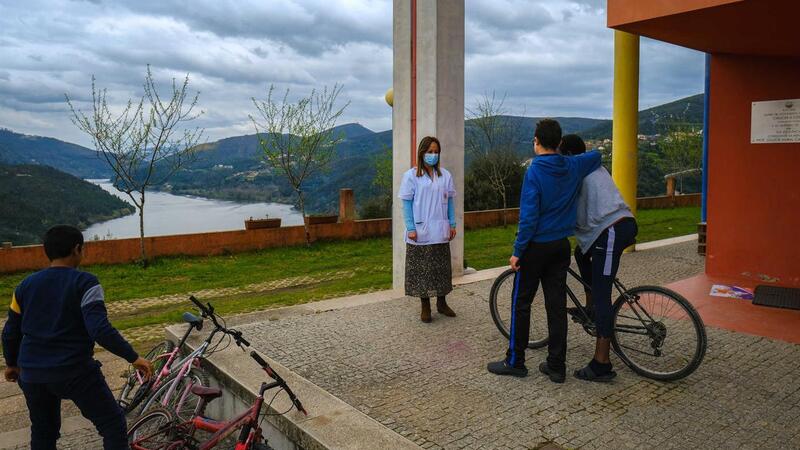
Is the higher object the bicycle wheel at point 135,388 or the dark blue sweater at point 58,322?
the dark blue sweater at point 58,322

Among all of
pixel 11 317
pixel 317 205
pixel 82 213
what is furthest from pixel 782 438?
pixel 82 213

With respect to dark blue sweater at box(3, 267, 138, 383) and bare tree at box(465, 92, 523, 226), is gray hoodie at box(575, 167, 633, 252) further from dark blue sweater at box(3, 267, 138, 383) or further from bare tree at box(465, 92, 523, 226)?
bare tree at box(465, 92, 523, 226)

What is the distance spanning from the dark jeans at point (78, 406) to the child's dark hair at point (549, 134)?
307cm

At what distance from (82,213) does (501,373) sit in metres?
29.3

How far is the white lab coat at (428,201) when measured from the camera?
589 centimetres

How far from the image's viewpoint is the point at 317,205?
23266 mm

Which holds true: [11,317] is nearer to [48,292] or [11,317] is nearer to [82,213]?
[48,292]

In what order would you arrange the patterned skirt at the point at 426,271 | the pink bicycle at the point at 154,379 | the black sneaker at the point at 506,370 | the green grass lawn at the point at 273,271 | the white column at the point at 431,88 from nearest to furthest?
the pink bicycle at the point at 154,379, the black sneaker at the point at 506,370, the patterned skirt at the point at 426,271, the white column at the point at 431,88, the green grass lawn at the point at 273,271

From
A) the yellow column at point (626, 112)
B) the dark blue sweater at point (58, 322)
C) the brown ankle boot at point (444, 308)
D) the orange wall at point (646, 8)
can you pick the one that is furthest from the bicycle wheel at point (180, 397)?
the yellow column at point (626, 112)

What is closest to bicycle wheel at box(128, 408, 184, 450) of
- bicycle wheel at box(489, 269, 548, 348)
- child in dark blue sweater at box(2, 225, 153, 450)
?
child in dark blue sweater at box(2, 225, 153, 450)

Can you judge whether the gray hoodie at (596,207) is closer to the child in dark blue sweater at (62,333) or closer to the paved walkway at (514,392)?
the paved walkway at (514,392)

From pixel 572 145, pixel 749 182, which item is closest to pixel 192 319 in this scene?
pixel 572 145

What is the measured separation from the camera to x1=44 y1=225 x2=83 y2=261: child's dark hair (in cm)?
318

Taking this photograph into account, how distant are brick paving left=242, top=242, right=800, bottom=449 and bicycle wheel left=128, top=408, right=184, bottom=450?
107 cm
